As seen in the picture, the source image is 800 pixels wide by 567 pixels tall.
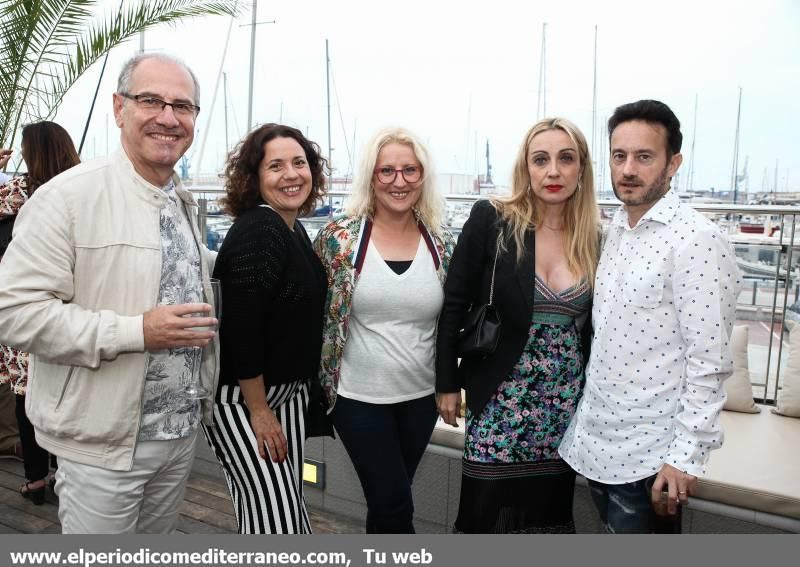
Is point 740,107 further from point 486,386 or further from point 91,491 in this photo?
point 91,491

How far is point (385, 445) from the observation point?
196cm

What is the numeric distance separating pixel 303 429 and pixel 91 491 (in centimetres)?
67

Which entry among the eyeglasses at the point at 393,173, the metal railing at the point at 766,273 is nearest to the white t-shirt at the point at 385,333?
the eyeglasses at the point at 393,173

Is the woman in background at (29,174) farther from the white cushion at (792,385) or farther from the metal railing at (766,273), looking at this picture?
the white cushion at (792,385)

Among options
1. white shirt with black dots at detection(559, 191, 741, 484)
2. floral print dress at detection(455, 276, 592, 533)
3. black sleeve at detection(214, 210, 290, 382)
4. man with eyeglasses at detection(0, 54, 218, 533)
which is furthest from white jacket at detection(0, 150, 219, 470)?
white shirt with black dots at detection(559, 191, 741, 484)

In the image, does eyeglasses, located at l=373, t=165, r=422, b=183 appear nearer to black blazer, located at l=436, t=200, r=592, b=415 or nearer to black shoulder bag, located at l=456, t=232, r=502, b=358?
black blazer, located at l=436, t=200, r=592, b=415

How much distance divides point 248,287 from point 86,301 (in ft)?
1.40

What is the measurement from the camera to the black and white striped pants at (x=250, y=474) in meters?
1.77

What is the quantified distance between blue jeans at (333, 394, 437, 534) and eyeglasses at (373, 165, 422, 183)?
2.50 ft

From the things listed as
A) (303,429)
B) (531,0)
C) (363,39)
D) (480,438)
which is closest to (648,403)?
(480,438)

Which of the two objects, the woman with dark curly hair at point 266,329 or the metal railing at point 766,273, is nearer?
the woman with dark curly hair at point 266,329

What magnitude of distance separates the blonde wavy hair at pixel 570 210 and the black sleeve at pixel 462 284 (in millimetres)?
78

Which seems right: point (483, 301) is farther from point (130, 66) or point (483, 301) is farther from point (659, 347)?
point (130, 66)

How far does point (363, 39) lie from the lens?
988 centimetres
